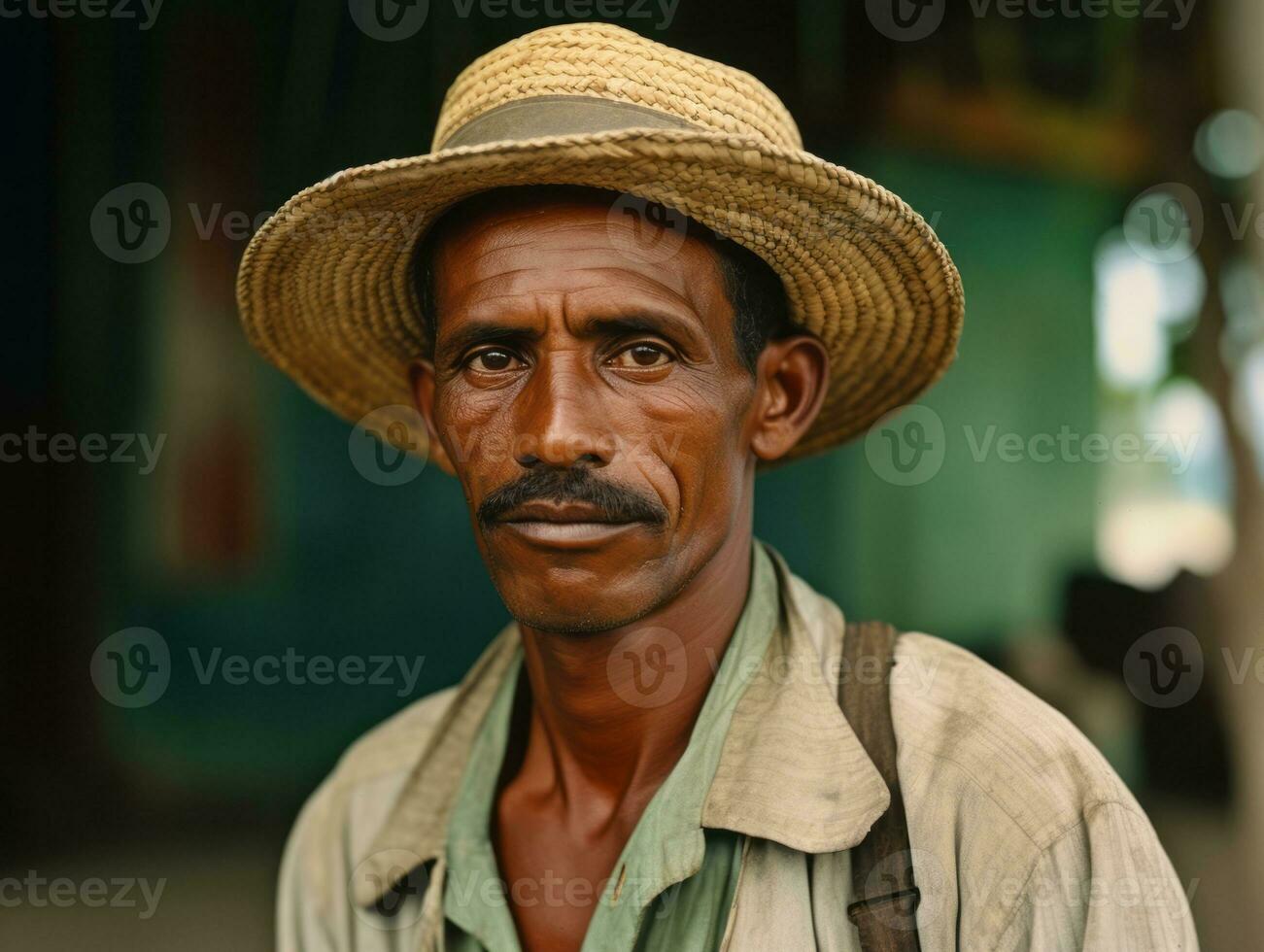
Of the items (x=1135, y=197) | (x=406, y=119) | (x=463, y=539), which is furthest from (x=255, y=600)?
(x=1135, y=197)

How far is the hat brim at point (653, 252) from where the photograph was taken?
5.55 feet

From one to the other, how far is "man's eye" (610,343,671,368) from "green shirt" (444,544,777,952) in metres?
0.48

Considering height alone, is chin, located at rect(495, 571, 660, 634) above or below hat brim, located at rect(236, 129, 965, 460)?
below

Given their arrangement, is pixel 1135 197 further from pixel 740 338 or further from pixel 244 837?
pixel 244 837

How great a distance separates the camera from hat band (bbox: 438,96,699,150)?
1807 mm

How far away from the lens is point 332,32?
4.35m

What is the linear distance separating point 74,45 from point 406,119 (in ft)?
3.71
